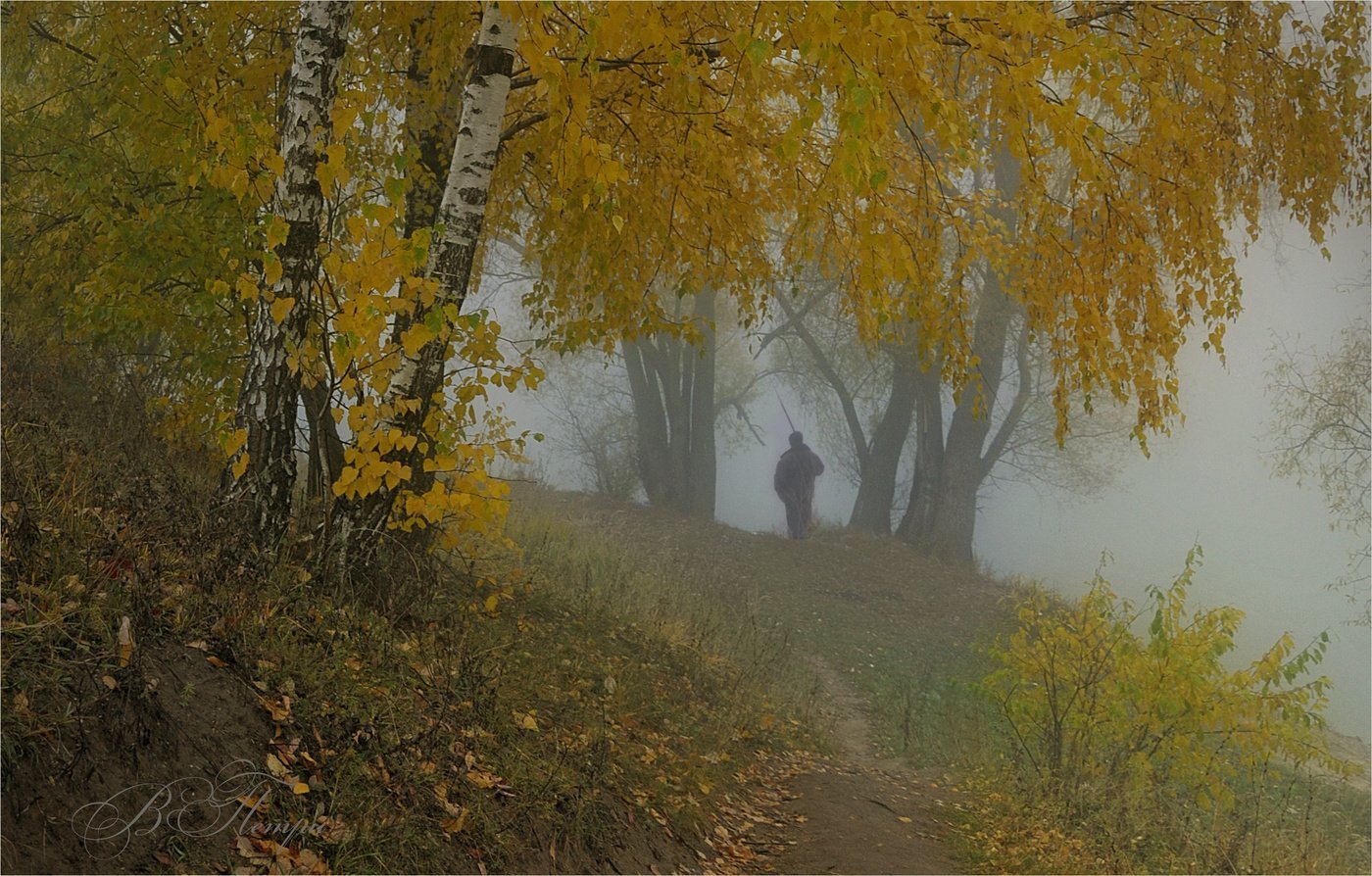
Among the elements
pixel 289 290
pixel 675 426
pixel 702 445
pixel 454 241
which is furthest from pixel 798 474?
pixel 289 290

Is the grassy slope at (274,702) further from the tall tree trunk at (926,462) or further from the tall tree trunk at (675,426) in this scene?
the tall tree trunk at (675,426)

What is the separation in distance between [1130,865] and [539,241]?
6.08 m

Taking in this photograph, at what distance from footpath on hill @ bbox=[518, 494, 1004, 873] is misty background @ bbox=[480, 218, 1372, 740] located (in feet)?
12.0

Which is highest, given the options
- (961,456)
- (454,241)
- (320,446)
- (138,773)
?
(961,456)

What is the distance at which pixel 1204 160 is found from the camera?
6.08 m

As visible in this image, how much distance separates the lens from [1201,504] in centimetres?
3328

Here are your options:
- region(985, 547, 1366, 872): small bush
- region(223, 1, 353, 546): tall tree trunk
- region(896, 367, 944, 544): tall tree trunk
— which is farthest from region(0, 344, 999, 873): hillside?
region(896, 367, 944, 544): tall tree trunk

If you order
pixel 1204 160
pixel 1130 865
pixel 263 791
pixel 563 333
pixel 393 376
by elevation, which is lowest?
pixel 1130 865

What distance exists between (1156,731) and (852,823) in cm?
272

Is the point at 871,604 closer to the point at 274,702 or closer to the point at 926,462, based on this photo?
the point at 926,462

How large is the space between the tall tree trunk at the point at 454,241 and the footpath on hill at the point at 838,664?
247 centimetres

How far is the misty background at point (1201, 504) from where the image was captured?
24.2 metres

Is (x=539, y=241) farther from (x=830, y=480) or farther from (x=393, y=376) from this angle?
(x=830, y=480)

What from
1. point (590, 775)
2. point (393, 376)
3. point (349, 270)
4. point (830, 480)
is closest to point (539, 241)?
point (393, 376)
